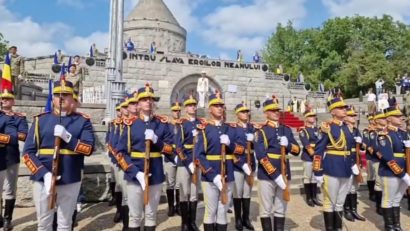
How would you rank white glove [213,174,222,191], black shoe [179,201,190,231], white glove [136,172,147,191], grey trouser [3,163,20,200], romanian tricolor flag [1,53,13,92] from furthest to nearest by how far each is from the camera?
romanian tricolor flag [1,53,13,92], black shoe [179,201,190,231], grey trouser [3,163,20,200], white glove [213,174,222,191], white glove [136,172,147,191]

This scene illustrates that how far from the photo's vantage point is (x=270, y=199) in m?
6.61

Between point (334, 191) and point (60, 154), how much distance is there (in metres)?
4.51

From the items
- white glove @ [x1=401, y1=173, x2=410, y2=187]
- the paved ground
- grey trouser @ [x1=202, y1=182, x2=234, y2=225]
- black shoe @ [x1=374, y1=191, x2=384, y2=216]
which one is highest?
white glove @ [x1=401, y1=173, x2=410, y2=187]

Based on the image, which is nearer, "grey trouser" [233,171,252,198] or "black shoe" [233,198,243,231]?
"grey trouser" [233,171,252,198]

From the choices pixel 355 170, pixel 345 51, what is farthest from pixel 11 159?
pixel 345 51

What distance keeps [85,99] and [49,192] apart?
1298 cm

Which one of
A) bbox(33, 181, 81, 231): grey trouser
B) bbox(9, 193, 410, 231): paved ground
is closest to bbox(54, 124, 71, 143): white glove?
bbox(33, 181, 81, 231): grey trouser

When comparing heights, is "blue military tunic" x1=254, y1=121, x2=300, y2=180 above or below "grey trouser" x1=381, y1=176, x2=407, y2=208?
above

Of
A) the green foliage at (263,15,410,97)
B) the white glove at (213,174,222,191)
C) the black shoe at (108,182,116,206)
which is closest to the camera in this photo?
the white glove at (213,174,222,191)

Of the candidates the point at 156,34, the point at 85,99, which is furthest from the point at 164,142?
the point at 156,34

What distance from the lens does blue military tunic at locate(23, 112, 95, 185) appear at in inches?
201

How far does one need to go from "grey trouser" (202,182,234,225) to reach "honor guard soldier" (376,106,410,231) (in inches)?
128

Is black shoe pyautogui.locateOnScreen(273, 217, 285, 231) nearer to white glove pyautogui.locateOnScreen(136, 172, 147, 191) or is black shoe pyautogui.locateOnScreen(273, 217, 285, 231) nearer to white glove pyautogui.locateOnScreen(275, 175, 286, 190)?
white glove pyautogui.locateOnScreen(275, 175, 286, 190)

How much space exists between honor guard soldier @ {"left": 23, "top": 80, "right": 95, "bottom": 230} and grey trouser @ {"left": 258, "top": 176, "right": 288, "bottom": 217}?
9.53 ft
